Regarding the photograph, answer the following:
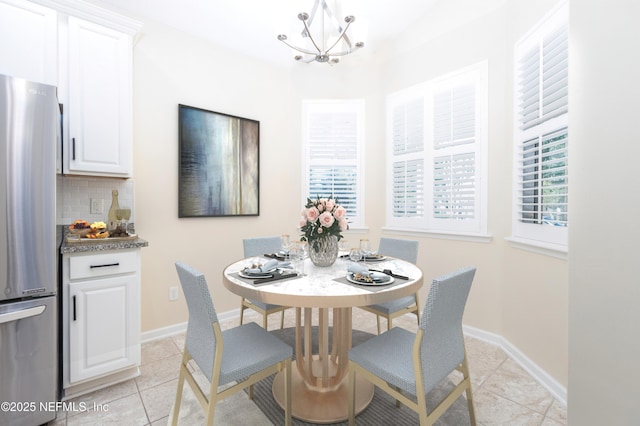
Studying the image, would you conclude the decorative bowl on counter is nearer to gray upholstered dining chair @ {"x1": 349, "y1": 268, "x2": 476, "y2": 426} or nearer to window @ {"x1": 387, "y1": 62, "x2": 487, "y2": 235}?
gray upholstered dining chair @ {"x1": 349, "y1": 268, "x2": 476, "y2": 426}

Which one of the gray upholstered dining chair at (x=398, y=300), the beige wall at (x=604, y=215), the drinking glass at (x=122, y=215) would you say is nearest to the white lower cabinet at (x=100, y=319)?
the drinking glass at (x=122, y=215)

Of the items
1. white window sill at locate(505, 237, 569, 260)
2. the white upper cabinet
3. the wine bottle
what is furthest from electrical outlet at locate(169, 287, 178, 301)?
white window sill at locate(505, 237, 569, 260)

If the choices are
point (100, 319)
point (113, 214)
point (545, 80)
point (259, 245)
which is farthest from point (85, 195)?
point (545, 80)

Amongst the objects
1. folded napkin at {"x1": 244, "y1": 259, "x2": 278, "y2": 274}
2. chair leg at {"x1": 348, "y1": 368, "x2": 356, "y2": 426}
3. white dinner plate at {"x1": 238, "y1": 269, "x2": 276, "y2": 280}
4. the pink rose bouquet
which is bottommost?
chair leg at {"x1": 348, "y1": 368, "x2": 356, "y2": 426}

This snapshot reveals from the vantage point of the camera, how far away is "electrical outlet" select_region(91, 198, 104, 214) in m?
2.33

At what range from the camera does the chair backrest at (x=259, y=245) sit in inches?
103

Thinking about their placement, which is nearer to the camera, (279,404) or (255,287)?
(255,287)

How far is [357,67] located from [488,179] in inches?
79.8

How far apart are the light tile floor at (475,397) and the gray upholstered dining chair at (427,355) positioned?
433 millimetres

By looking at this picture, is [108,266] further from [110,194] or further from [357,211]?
[357,211]

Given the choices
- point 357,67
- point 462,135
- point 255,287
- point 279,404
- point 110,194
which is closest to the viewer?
point 255,287

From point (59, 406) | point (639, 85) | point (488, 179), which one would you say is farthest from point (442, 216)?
point (59, 406)

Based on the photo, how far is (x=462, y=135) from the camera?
2787mm

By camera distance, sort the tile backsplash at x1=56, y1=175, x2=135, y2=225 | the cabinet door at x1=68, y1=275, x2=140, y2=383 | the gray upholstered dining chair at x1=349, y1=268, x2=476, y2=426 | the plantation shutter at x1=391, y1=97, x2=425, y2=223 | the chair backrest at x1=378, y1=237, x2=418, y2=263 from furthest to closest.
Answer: the plantation shutter at x1=391, y1=97, x2=425, y2=223 < the chair backrest at x1=378, y1=237, x2=418, y2=263 < the tile backsplash at x1=56, y1=175, x2=135, y2=225 < the cabinet door at x1=68, y1=275, x2=140, y2=383 < the gray upholstered dining chair at x1=349, y1=268, x2=476, y2=426
